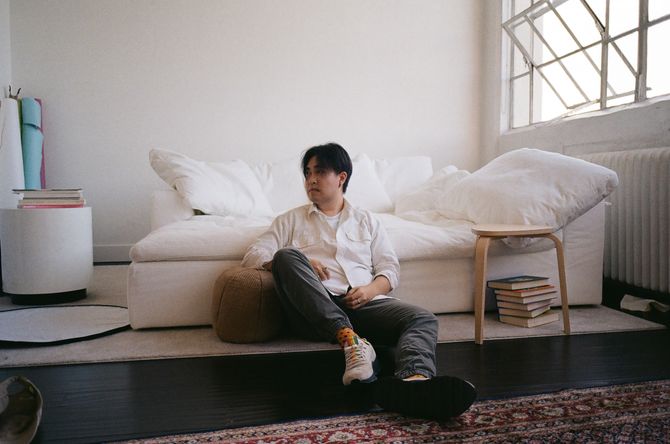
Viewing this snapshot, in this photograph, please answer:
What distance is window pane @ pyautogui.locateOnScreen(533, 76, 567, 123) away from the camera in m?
3.53

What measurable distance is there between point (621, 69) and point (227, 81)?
2.64 metres

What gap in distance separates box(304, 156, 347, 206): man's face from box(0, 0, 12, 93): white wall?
2.79 meters

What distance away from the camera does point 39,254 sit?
2562 millimetres

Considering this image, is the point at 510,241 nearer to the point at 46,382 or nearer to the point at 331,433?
the point at 331,433

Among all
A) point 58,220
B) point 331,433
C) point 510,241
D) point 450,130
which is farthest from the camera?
point 450,130

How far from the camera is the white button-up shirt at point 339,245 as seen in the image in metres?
1.84

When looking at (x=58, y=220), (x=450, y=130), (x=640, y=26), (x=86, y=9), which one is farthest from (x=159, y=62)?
(x=640, y=26)

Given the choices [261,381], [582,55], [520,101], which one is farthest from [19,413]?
[520,101]

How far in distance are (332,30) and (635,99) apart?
2184 millimetres

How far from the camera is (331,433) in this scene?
1204 mm

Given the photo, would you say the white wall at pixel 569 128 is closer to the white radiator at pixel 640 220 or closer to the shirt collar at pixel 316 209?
the white radiator at pixel 640 220

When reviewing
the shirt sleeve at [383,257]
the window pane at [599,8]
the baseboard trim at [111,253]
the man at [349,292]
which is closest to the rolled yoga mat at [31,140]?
the baseboard trim at [111,253]

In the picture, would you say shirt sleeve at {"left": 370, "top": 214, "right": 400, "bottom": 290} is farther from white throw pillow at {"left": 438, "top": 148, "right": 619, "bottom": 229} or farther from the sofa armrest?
the sofa armrest

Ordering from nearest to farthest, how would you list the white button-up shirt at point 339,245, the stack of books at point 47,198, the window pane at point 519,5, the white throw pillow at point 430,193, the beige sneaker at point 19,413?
the beige sneaker at point 19,413
the white button-up shirt at point 339,245
the stack of books at point 47,198
the white throw pillow at point 430,193
the window pane at point 519,5
